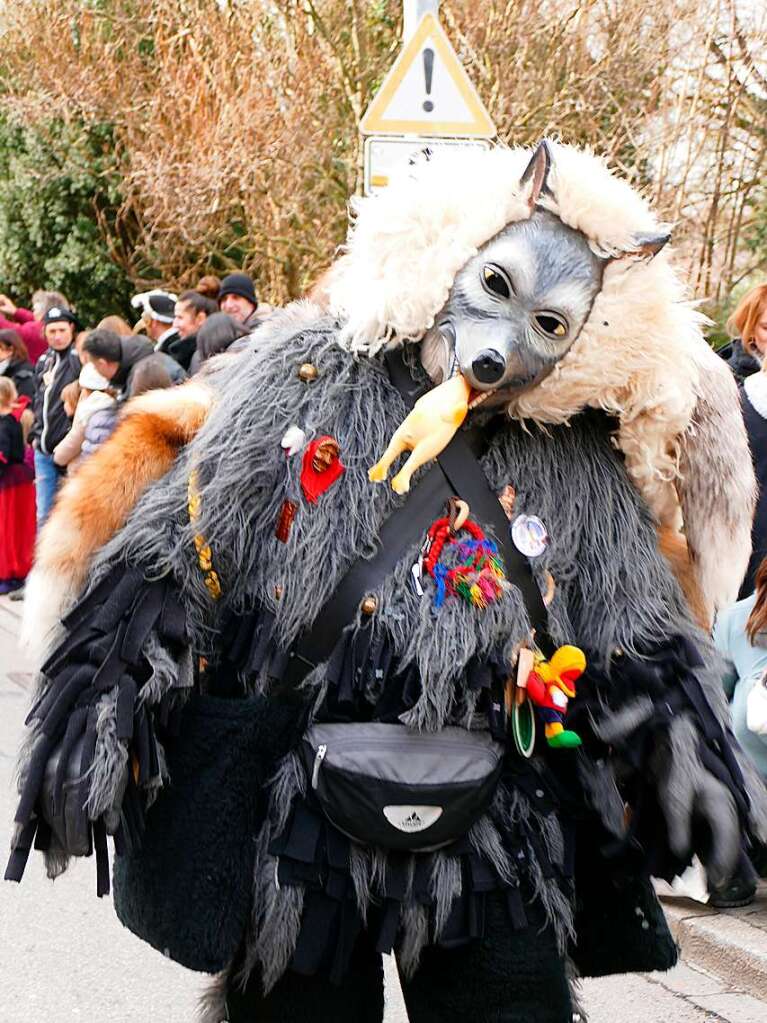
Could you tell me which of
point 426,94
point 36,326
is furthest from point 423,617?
point 36,326

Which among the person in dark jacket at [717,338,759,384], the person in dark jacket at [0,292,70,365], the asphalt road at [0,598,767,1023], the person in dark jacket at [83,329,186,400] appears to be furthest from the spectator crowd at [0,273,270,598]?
the asphalt road at [0,598,767,1023]

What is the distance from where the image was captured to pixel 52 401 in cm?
954

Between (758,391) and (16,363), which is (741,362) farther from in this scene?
(16,363)

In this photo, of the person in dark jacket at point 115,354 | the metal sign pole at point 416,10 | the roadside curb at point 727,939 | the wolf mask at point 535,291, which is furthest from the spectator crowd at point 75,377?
the wolf mask at point 535,291

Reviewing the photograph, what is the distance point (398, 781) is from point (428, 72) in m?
4.12

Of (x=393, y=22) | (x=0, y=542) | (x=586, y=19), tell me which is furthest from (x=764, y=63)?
(x=0, y=542)

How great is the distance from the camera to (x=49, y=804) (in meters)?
2.17

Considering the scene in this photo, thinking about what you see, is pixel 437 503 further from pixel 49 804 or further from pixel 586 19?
pixel 586 19

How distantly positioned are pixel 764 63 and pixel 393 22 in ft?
9.75

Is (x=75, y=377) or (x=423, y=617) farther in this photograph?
(x=75, y=377)

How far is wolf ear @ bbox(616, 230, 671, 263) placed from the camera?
88.0 inches

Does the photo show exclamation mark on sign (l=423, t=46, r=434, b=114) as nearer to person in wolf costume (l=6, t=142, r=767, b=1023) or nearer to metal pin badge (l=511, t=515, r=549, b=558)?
person in wolf costume (l=6, t=142, r=767, b=1023)

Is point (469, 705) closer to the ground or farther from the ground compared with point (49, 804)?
farther from the ground

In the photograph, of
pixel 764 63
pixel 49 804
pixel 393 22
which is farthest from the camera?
pixel 393 22
